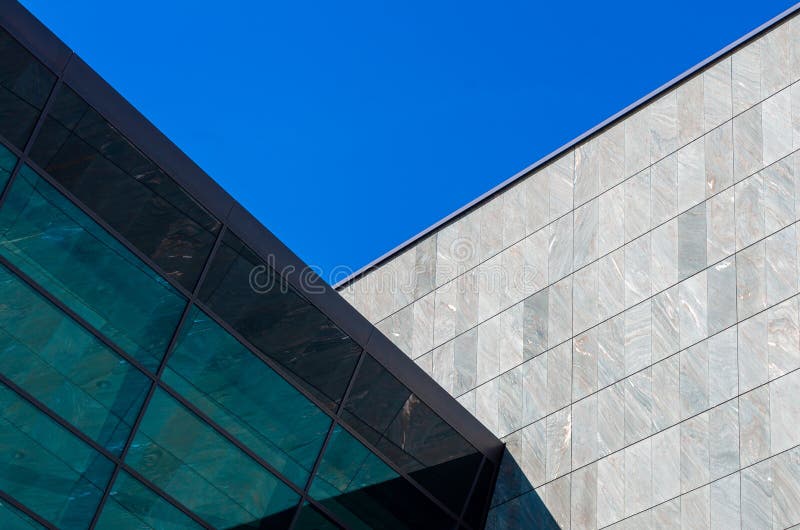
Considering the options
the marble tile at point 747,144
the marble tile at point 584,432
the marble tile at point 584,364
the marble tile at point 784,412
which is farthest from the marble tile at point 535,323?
the marble tile at point 784,412

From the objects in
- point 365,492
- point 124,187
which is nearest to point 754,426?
point 365,492

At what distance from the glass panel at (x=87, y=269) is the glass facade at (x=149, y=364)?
0.08ft

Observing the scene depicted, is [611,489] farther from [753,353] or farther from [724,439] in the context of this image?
[753,353]

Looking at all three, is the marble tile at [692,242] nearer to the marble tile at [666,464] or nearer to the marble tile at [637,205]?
the marble tile at [637,205]

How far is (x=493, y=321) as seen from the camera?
25.5m

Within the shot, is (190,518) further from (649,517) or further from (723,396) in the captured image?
(723,396)

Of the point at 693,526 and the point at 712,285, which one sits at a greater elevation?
the point at 712,285

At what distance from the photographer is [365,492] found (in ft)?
71.2

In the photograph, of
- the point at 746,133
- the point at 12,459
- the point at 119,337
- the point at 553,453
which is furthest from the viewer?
the point at 553,453

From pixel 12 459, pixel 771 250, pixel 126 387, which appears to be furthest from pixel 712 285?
pixel 12 459

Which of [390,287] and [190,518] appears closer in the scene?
[190,518]

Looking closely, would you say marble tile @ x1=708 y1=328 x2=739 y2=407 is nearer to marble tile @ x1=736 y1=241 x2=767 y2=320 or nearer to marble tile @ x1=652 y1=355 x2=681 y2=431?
marble tile @ x1=736 y1=241 x2=767 y2=320

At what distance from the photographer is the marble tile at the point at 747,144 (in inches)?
825

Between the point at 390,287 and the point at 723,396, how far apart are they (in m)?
11.1
